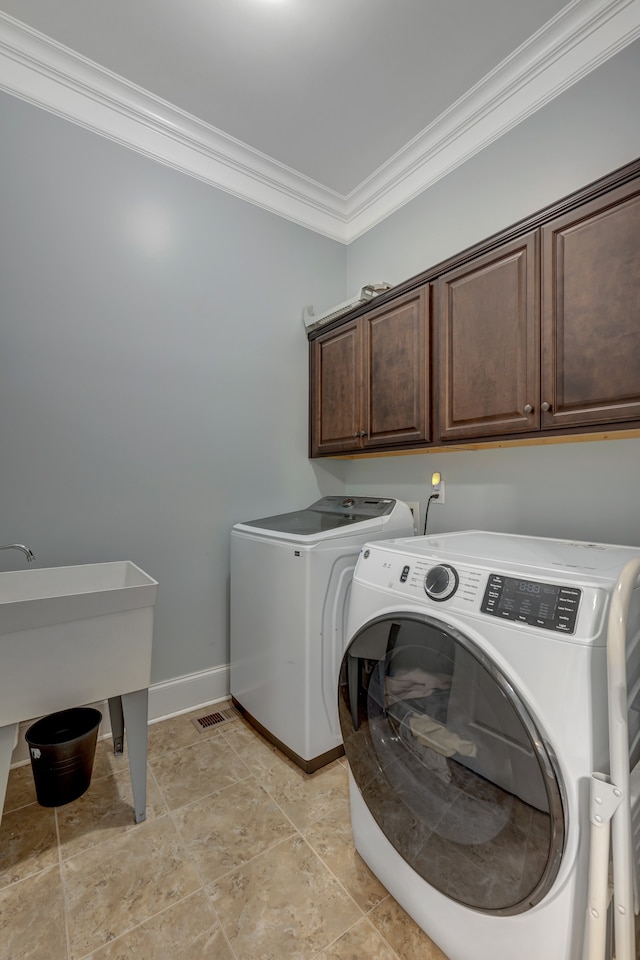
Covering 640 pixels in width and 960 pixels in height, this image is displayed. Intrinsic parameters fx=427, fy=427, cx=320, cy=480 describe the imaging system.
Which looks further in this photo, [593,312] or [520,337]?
[520,337]

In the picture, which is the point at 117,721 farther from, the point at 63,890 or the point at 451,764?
the point at 451,764

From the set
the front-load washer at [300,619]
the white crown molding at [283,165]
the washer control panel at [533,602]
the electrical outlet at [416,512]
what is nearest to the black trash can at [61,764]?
the front-load washer at [300,619]

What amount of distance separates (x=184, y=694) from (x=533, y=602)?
5.95 feet

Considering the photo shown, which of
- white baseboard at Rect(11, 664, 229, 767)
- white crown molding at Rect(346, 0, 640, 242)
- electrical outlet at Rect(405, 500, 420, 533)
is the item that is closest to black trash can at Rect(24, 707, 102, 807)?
white baseboard at Rect(11, 664, 229, 767)

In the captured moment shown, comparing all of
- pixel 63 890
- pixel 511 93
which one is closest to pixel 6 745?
pixel 63 890

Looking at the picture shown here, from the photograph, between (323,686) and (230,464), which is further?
(230,464)

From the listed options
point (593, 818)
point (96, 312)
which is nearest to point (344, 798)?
point (593, 818)

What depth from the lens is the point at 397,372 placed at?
1.93m

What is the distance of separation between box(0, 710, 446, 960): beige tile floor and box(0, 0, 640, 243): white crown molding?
8.64 ft

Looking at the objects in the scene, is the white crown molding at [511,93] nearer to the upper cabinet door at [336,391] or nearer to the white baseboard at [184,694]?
the upper cabinet door at [336,391]

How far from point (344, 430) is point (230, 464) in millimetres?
616

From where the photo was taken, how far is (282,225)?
239 cm

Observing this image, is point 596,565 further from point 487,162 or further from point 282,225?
point 282,225

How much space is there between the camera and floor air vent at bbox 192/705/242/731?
1960mm
